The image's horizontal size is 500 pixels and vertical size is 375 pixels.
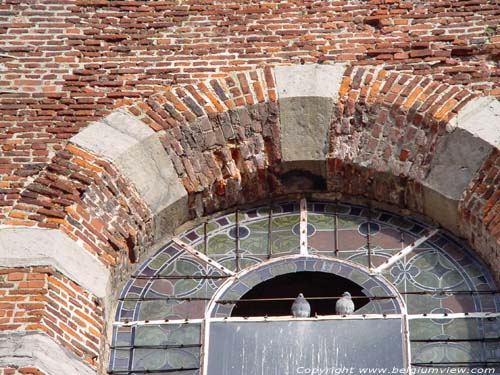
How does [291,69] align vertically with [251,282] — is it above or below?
above

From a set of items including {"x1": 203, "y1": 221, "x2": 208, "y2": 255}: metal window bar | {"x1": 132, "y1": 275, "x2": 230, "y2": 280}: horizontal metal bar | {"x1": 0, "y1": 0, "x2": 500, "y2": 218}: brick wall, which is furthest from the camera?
{"x1": 0, "y1": 0, "x2": 500, "y2": 218}: brick wall

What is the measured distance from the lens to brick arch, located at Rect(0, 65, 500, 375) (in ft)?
40.4

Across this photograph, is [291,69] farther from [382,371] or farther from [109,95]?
[382,371]

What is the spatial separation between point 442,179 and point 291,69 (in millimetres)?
1502

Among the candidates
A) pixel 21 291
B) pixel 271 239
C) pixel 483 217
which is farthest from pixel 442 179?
pixel 21 291

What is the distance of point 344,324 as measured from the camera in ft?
38.5

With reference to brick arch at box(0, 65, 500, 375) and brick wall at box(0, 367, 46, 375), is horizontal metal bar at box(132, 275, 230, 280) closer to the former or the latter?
brick arch at box(0, 65, 500, 375)

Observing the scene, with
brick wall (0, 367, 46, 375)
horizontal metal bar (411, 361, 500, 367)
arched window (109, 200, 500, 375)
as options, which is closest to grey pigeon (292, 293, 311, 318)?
arched window (109, 200, 500, 375)

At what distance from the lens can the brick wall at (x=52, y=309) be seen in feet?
36.9

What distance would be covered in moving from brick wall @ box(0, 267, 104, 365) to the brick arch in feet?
1.87

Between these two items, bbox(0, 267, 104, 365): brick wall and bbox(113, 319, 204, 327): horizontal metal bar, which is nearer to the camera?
bbox(0, 267, 104, 365): brick wall

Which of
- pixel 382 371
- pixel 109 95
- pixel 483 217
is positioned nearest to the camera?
pixel 382 371

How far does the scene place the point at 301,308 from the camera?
11.9 m

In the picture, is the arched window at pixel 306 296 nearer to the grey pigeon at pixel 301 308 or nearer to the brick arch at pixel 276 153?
the grey pigeon at pixel 301 308
